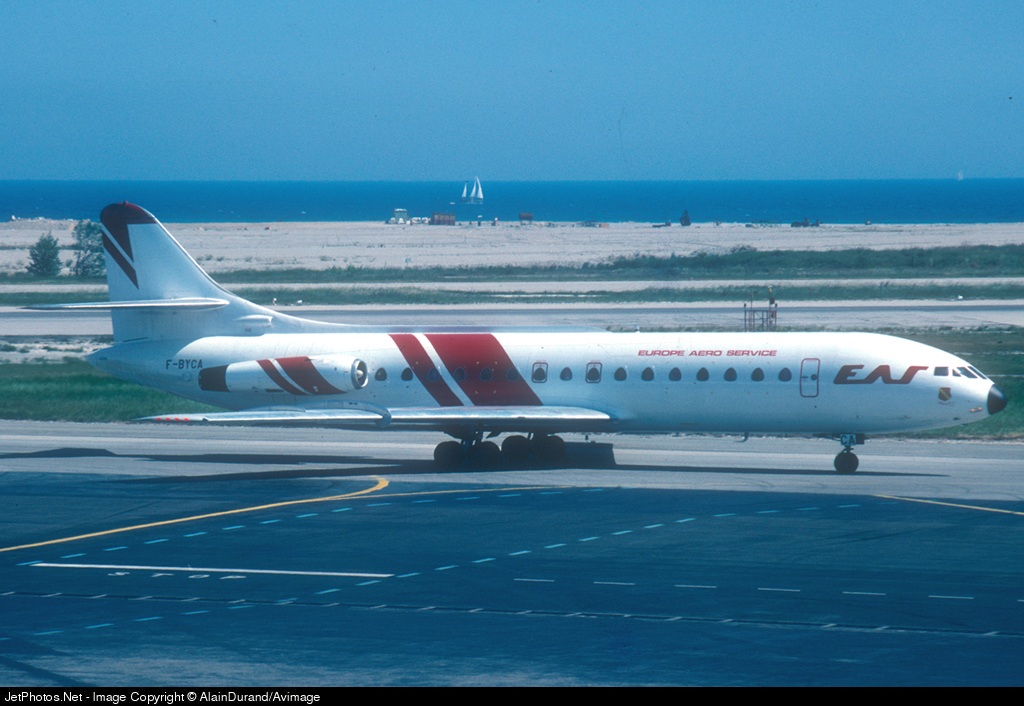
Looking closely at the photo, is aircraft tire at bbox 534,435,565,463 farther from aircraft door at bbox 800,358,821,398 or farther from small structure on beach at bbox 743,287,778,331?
small structure on beach at bbox 743,287,778,331

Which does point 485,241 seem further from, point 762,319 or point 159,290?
point 159,290

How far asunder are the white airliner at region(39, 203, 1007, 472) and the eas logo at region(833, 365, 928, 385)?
0.03 metres

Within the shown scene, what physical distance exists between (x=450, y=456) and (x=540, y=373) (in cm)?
313

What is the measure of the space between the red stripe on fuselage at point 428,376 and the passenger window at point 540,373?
2046 mm

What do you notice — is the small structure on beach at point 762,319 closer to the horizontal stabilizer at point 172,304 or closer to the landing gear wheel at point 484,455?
the landing gear wheel at point 484,455

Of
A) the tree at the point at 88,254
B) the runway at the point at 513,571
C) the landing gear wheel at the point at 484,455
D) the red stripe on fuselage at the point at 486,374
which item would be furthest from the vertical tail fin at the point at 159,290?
the tree at the point at 88,254

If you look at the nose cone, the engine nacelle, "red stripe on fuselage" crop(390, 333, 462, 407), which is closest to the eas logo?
the nose cone

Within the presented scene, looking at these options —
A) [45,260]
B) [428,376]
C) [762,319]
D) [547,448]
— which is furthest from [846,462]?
[45,260]

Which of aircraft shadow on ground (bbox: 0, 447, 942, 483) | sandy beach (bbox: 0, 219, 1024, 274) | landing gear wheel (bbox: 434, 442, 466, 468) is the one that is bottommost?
aircraft shadow on ground (bbox: 0, 447, 942, 483)

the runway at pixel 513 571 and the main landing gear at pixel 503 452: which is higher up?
the main landing gear at pixel 503 452

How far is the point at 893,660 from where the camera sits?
16.7 m

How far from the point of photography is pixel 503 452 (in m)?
36.7

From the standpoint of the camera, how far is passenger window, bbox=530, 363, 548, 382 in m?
35.2

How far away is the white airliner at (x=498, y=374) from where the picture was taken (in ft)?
109
